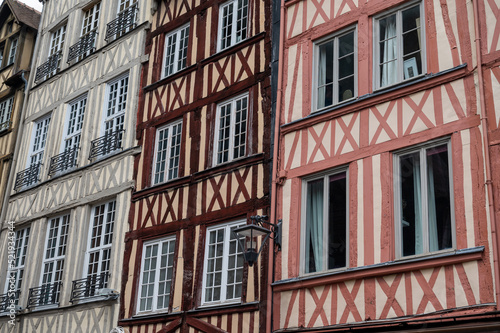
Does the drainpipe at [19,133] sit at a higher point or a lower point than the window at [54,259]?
higher

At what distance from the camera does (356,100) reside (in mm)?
11039

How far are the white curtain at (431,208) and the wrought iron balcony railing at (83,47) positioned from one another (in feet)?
35.0

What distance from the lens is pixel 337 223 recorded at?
10820 millimetres

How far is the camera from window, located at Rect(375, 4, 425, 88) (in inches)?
422

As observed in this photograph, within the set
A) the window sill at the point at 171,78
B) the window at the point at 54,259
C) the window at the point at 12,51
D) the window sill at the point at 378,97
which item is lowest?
the window at the point at 54,259

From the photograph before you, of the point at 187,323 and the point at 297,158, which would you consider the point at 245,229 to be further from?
the point at 187,323

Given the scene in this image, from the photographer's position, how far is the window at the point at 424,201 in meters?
9.52

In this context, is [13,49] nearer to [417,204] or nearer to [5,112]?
[5,112]

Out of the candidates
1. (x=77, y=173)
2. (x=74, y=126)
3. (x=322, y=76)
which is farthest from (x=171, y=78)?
(x=322, y=76)

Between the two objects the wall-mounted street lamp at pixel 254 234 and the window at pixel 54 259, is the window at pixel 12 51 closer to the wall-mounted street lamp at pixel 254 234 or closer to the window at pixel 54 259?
the window at pixel 54 259

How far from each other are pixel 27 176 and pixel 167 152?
18.1ft

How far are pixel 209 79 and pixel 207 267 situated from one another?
3.71m

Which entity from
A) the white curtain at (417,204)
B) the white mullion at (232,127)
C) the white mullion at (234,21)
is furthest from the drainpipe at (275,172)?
the white curtain at (417,204)

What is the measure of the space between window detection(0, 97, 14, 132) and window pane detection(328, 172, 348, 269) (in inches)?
473
